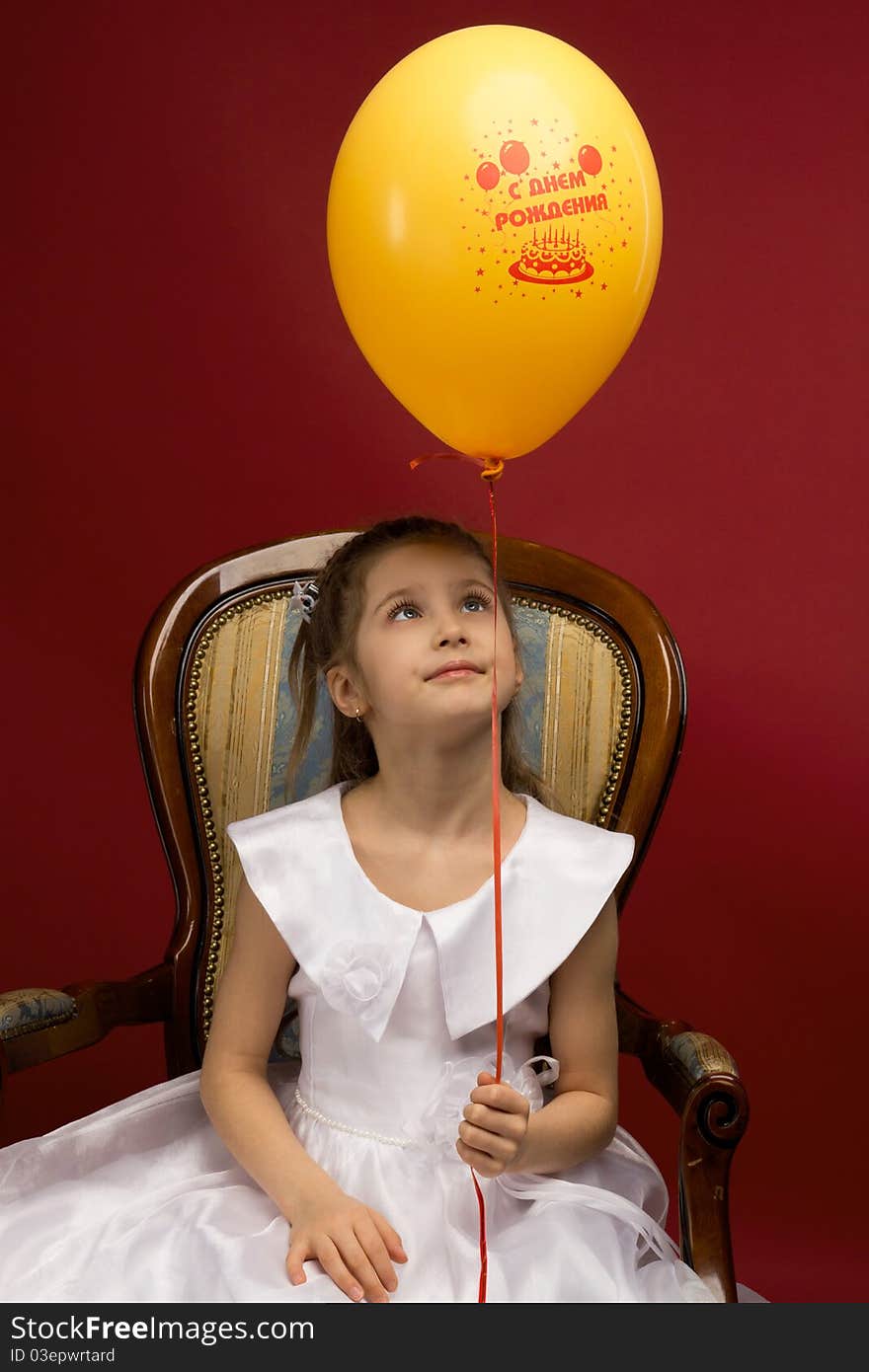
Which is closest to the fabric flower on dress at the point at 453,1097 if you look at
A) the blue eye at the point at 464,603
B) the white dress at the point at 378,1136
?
the white dress at the point at 378,1136

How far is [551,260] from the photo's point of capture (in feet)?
5.26

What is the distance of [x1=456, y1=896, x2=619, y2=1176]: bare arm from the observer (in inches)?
70.4

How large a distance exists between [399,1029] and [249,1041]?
0.53ft

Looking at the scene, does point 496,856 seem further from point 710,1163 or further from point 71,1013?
point 71,1013

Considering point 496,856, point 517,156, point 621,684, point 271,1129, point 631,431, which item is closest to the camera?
point 517,156

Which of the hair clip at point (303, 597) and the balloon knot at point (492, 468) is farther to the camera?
the hair clip at point (303, 597)

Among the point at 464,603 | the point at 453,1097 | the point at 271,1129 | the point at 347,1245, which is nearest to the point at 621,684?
the point at 464,603

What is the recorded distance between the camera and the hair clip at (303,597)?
87.8 inches

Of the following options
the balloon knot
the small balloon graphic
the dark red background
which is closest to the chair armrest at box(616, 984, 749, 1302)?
the balloon knot

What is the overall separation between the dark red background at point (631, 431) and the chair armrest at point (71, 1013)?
900 millimetres

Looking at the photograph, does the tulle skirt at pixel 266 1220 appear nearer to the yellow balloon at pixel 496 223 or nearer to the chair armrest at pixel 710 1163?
the chair armrest at pixel 710 1163

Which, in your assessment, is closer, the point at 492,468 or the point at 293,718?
the point at 492,468

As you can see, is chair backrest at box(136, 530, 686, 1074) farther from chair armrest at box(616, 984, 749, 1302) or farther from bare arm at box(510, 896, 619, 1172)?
chair armrest at box(616, 984, 749, 1302)

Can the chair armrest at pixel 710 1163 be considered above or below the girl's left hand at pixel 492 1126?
below
